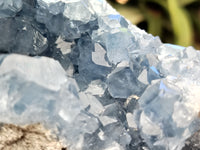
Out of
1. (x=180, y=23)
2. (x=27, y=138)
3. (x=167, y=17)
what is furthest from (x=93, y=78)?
(x=167, y=17)

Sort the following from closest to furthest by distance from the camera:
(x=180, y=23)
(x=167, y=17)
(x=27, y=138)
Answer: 1. (x=27, y=138)
2. (x=180, y=23)
3. (x=167, y=17)

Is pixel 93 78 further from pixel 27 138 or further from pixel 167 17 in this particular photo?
pixel 167 17

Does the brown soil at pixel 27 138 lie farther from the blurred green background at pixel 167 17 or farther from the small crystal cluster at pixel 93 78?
the blurred green background at pixel 167 17

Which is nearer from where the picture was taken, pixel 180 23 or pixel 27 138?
pixel 27 138

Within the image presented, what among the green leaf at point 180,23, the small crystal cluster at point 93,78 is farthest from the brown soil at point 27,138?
the green leaf at point 180,23

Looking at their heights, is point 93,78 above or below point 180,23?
above

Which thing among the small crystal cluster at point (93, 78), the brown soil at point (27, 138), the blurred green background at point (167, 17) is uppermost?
the small crystal cluster at point (93, 78)

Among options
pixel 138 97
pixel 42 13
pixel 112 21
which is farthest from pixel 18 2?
pixel 138 97
